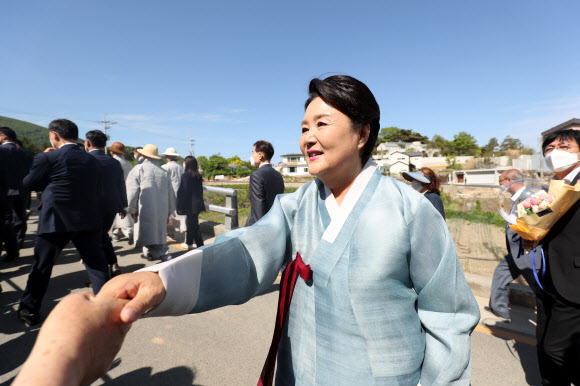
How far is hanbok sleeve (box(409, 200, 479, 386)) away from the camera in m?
1.00

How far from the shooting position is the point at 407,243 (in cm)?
102

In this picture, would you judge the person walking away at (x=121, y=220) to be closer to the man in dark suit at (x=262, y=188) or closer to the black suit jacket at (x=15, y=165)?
the black suit jacket at (x=15, y=165)

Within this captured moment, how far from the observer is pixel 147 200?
4.69 meters

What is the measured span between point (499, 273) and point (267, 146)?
2.81 metres

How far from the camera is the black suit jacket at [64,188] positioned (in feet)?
9.25

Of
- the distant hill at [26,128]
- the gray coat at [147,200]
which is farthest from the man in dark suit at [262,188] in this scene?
the distant hill at [26,128]

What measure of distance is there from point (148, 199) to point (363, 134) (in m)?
4.28

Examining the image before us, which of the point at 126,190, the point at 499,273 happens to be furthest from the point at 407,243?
the point at 126,190

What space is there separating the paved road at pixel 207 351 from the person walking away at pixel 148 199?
4.80 feet

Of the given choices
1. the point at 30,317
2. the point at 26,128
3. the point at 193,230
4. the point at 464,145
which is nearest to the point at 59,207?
the point at 30,317

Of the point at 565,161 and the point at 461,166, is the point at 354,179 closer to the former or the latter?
the point at 565,161

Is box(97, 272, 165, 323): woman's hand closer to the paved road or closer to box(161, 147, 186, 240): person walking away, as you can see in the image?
the paved road

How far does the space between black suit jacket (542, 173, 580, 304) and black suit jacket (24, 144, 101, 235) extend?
3.65 meters

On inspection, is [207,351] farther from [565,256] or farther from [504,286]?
[504,286]
